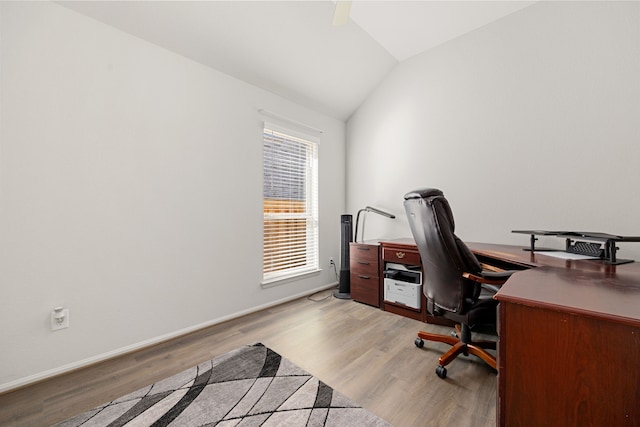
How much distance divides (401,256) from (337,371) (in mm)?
1267

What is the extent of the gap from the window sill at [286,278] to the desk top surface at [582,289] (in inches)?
86.9

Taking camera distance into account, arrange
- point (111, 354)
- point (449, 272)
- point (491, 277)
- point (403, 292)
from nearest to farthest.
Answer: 1. point (491, 277)
2. point (449, 272)
3. point (111, 354)
4. point (403, 292)

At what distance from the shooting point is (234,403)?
140cm

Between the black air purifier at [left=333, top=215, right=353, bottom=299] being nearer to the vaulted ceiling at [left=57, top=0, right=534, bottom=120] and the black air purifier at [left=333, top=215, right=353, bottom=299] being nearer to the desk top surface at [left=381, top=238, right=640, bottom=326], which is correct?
the vaulted ceiling at [left=57, top=0, right=534, bottom=120]

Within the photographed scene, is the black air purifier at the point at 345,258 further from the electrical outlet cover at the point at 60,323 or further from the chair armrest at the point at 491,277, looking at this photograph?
the electrical outlet cover at the point at 60,323

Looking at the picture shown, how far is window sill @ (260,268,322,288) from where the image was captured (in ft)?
9.13

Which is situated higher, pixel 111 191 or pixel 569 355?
pixel 111 191

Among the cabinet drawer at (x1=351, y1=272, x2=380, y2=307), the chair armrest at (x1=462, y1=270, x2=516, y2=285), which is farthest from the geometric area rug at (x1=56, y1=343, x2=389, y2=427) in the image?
the cabinet drawer at (x1=351, y1=272, x2=380, y2=307)

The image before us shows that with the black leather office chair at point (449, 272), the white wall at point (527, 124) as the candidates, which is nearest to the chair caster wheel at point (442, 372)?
the black leather office chair at point (449, 272)

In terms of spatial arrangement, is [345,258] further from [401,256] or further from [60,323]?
[60,323]

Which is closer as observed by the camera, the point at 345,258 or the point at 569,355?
the point at 569,355

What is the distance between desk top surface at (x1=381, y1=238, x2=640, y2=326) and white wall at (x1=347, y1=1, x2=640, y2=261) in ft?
2.85

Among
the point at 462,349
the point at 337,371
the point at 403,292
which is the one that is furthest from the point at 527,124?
the point at 337,371

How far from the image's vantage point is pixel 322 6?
2.24m
